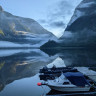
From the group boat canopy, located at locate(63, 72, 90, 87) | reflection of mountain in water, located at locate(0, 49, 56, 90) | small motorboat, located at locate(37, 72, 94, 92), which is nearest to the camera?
small motorboat, located at locate(37, 72, 94, 92)

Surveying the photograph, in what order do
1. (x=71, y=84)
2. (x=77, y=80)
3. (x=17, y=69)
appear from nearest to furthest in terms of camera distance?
(x=71, y=84) < (x=77, y=80) < (x=17, y=69)

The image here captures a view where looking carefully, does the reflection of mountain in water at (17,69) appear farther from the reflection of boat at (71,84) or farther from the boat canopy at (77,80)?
the boat canopy at (77,80)

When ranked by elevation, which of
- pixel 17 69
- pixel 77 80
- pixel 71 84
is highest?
pixel 77 80

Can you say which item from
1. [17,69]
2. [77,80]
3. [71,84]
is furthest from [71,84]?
[17,69]

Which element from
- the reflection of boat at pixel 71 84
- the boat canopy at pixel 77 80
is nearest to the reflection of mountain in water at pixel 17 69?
the reflection of boat at pixel 71 84

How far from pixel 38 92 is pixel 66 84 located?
21.8ft

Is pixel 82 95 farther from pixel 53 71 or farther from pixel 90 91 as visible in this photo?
pixel 53 71

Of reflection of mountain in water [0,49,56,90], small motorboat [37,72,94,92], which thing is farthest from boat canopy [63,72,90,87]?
reflection of mountain in water [0,49,56,90]

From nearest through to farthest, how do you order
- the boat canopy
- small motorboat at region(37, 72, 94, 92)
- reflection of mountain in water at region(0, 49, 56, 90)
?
small motorboat at region(37, 72, 94, 92), the boat canopy, reflection of mountain in water at region(0, 49, 56, 90)

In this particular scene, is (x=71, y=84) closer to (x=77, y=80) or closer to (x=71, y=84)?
(x=71, y=84)

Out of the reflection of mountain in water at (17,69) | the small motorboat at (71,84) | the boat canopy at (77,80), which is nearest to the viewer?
the small motorboat at (71,84)

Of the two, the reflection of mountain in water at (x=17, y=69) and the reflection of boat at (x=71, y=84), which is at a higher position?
the reflection of boat at (x=71, y=84)

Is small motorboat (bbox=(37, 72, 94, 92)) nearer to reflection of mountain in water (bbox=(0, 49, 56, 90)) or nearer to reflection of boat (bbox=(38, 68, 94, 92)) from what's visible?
reflection of boat (bbox=(38, 68, 94, 92))

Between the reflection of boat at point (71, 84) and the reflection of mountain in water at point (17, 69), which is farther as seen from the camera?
the reflection of mountain in water at point (17, 69)
